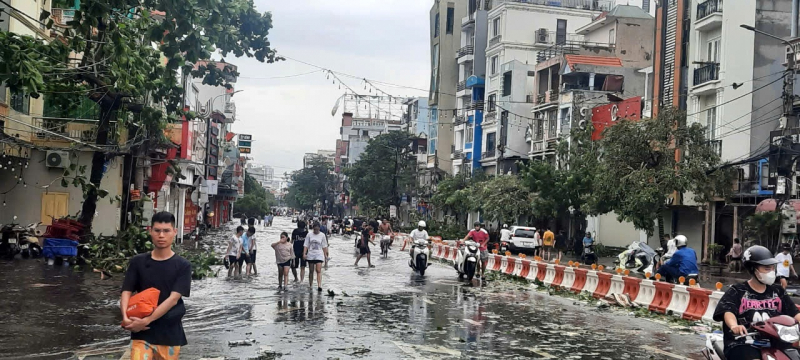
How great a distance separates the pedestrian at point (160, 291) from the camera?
6.65 m

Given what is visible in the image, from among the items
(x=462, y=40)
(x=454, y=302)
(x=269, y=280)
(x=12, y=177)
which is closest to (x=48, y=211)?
(x=12, y=177)

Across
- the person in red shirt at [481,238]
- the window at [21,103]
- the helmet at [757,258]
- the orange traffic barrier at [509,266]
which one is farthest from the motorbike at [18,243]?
the helmet at [757,258]

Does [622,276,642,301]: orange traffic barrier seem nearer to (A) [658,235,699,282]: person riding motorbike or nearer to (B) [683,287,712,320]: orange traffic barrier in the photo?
(A) [658,235,699,282]: person riding motorbike

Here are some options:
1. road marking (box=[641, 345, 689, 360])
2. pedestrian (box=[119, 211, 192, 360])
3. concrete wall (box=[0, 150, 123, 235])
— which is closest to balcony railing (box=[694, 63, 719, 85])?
concrete wall (box=[0, 150, 123, 235])

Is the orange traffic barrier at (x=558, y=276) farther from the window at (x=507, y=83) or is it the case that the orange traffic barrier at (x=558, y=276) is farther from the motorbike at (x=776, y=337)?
the window at (x=507, y=83)

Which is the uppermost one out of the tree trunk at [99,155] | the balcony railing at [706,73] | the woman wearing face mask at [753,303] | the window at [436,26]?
the window at [436,26]

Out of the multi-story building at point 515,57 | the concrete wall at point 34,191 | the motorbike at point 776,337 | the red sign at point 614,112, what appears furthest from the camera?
the multi-story building at point 515,57

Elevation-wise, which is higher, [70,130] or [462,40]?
[462,40]

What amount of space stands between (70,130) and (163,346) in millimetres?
27386

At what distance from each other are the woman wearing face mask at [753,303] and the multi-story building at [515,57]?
60048mm

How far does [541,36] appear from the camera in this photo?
72.2 meters

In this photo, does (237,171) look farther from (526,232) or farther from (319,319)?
(319,319)

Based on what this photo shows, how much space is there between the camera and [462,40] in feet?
272

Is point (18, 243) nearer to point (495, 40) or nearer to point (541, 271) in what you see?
point (541, 271)
